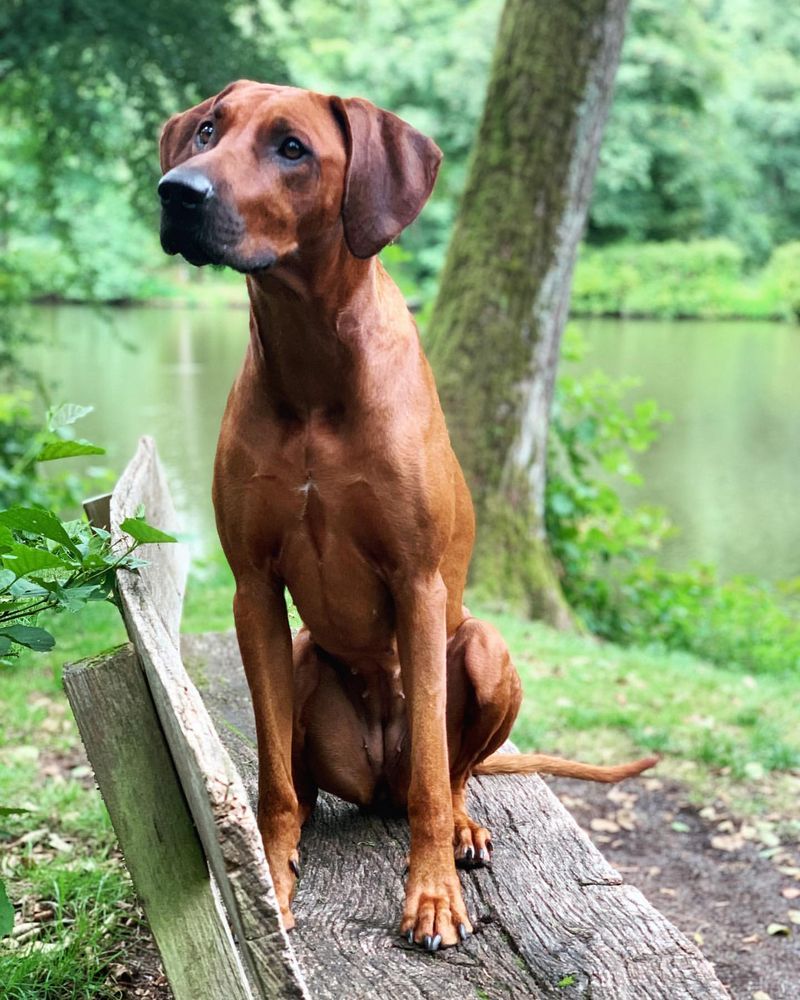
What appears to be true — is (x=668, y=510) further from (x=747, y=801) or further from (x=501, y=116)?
(x=747, y=801)

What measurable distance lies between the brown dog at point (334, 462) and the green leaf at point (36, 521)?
419 millimetres

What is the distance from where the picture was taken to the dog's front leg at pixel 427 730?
2207mm

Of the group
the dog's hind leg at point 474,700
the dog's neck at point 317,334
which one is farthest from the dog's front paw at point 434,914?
the dog's neck at point 317,334

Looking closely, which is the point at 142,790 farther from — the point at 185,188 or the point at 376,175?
the point at 376,175

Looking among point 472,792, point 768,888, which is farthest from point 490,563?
point 472,792

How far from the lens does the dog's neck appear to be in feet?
6.99

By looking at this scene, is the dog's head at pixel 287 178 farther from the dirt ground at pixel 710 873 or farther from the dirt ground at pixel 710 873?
the dirt ground at pixel 710 873

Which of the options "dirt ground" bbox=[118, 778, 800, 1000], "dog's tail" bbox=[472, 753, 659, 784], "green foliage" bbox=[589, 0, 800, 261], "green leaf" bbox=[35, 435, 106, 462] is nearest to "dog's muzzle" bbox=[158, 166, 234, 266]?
"green leaf" bbox=[35, 435, 106, 462]

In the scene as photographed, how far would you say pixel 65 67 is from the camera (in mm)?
7012

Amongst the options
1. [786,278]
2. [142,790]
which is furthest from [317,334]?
[786,278]

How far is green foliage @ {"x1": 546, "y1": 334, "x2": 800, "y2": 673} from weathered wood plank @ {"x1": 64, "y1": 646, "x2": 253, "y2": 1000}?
5605 millimetres

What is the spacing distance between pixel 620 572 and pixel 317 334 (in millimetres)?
6537

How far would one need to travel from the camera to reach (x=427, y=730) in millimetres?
2248

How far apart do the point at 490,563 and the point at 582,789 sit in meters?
2.20
